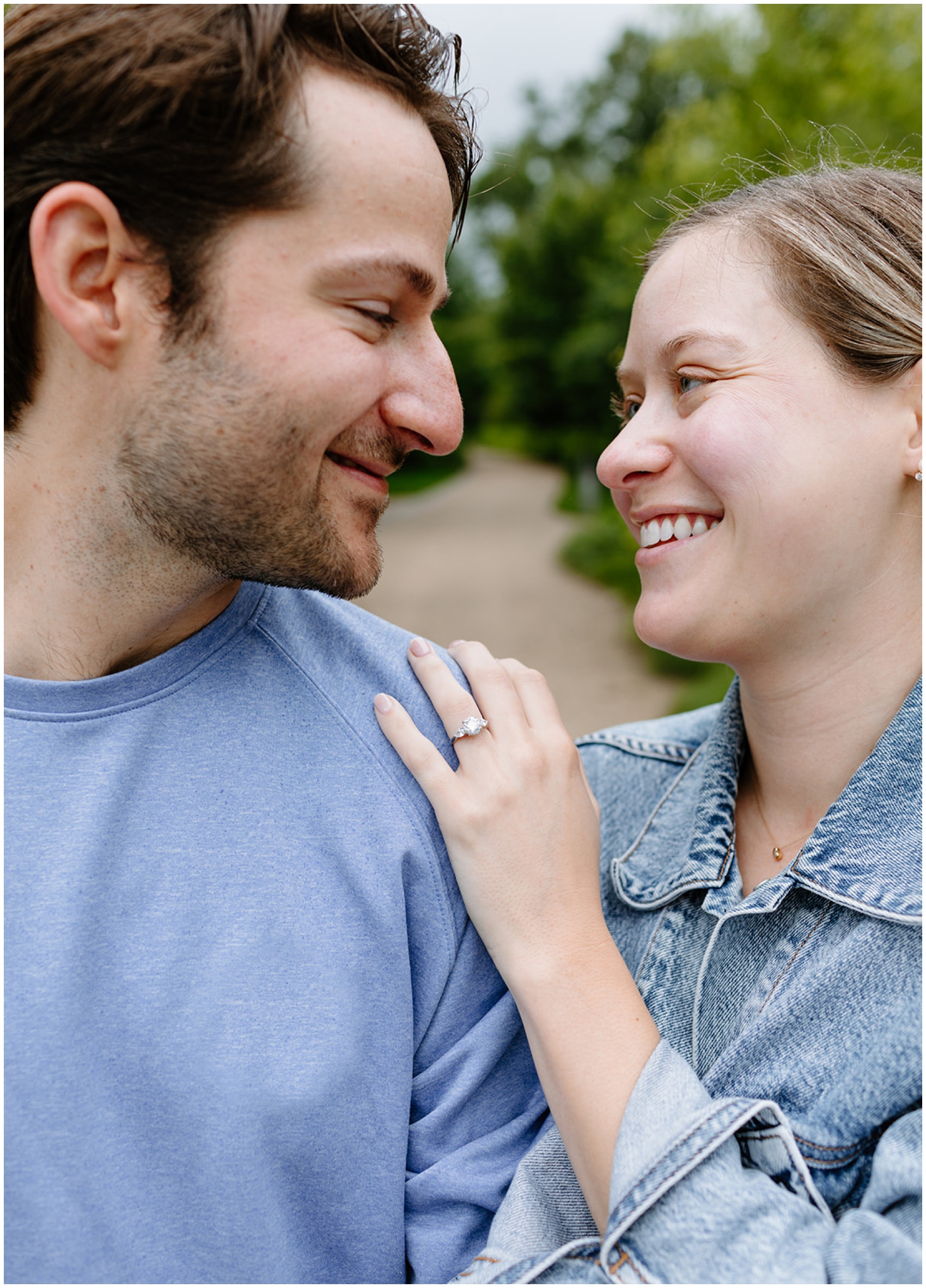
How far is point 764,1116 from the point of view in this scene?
1610 mm

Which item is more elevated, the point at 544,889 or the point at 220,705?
the point at 220,705

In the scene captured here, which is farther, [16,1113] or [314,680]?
[314,680]

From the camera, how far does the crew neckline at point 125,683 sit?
1698 mm

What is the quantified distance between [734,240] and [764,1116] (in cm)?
163

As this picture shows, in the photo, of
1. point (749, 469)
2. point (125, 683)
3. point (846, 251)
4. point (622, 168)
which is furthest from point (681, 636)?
point (622, 168)

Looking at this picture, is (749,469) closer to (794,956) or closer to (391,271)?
(391,271)

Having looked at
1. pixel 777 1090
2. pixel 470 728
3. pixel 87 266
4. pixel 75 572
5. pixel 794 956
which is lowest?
pixel 777 1090

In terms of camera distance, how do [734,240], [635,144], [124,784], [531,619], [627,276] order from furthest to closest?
1. [635,144]
2. [627,276]
3. [531,619]
4. [734,240]
5. [124,784]

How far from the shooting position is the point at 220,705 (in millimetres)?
1812

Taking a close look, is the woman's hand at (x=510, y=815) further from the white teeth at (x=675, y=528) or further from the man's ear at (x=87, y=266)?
the man's ear at (x=87, y=266)

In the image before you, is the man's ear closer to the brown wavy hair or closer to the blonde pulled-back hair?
the brown wavy hair

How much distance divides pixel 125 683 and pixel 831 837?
4.23ft

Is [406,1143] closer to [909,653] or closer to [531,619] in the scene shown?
[909,653]

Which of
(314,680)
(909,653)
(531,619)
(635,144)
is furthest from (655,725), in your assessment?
(635,144)
